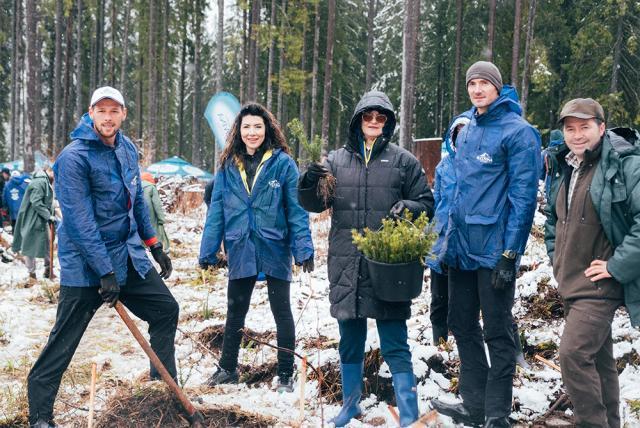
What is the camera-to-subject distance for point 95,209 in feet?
12.1

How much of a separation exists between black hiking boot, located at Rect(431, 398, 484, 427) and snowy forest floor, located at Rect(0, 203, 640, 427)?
0.20ft

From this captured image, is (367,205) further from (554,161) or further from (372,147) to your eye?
(554,161)

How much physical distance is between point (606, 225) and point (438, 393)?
1835 millimetres

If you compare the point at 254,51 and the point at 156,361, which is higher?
the point at 254,51

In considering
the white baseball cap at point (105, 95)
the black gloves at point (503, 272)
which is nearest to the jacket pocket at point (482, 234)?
the black gloves at point (503, 272)

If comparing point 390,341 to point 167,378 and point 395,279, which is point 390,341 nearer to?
point 395,279

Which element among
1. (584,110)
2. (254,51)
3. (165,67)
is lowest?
(584,110)

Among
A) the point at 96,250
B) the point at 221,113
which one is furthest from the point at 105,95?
the point at 221,113

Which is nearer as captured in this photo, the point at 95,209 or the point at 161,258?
the point at 95,209

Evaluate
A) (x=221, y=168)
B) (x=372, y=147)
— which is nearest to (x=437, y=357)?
(x=372, y=147)

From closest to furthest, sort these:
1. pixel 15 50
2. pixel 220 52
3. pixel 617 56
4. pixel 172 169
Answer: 1. pixel 172 169
2. pixel 220 52
3. pixel 617 56
4. pixel 15 50

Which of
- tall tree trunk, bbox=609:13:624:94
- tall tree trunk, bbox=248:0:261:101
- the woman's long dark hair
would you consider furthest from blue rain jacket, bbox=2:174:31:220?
tall tree trunk, bbox=609:13:624:94

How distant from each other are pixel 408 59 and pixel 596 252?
29.0ft

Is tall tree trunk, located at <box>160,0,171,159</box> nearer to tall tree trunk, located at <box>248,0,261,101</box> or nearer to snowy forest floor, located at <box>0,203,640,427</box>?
tall tree trunk, located at <box>248,0,261,101</box>
